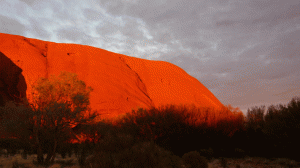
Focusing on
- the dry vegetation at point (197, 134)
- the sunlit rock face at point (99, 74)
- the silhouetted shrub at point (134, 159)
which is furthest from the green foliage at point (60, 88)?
the silhouetted shrub at point (134, 159)

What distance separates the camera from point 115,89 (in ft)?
118

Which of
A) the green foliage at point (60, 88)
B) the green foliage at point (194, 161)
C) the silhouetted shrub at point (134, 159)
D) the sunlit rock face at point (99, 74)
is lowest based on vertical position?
the green foliage at point (194, 161)

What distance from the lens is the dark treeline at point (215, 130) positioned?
31.4 feet

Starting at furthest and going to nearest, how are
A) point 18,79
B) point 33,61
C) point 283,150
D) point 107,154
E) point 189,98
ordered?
point 189,98, point 33,61, point 18,79, point 283,150, point 107,154

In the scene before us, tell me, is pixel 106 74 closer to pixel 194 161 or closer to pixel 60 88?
pixel 60 88

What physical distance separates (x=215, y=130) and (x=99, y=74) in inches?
1170

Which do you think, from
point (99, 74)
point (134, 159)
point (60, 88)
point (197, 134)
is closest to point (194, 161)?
point (134, 159)

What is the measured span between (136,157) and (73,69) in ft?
114

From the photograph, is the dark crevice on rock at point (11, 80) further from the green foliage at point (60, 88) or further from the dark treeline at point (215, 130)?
the dark treeline at point (215, 130)

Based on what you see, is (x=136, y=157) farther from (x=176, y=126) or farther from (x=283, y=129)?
(x=283, y=129)

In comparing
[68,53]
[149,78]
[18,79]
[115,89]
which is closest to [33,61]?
[18,79]

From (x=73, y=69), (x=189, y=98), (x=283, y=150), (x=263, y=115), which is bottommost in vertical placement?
(x=283, y=150)

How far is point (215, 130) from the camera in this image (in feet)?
38.0

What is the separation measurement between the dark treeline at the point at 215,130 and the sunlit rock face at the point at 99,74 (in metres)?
14.3
